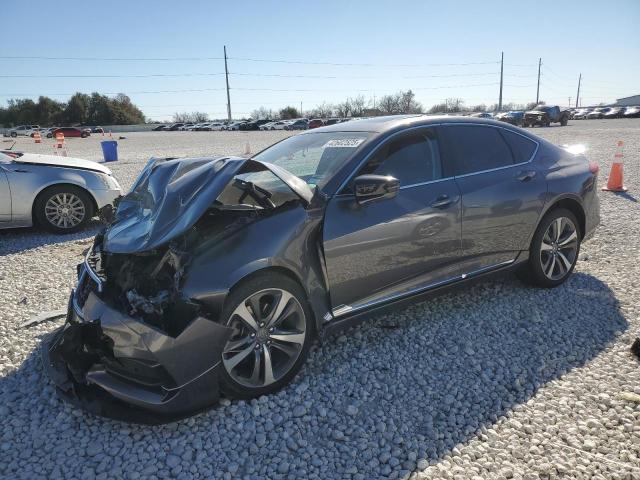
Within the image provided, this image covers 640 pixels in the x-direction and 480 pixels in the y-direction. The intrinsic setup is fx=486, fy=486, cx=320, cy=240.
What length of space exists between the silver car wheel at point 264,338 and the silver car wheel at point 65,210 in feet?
17.0

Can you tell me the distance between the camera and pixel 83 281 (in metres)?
3.20

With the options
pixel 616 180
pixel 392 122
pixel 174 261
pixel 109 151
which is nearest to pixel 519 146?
pixel 392 122

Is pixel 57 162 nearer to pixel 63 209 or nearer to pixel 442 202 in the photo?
pixel 63 209

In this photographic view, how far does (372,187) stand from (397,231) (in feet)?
1.45

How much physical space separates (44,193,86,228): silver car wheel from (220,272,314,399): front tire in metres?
5.20

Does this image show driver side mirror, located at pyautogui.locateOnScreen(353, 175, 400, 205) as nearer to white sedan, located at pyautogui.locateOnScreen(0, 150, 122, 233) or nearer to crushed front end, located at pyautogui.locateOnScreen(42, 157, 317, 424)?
crushed front end, located at pyautogui.locateOnScreen(42, 157, 317, 424)

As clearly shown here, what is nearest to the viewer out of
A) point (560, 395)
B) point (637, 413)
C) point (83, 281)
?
point (637, 413)

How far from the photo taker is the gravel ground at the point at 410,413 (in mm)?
2453

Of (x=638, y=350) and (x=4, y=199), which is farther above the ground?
(x=4, y=199)

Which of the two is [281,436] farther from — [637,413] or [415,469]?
[637,413]

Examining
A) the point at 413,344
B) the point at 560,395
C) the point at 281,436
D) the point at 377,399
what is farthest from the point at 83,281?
the point at 560,395

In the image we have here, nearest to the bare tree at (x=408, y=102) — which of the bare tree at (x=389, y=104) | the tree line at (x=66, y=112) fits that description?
the bare tree at (x=389, y=104)

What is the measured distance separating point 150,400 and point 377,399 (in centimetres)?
132

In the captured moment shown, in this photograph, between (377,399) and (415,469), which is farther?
(377,399)
